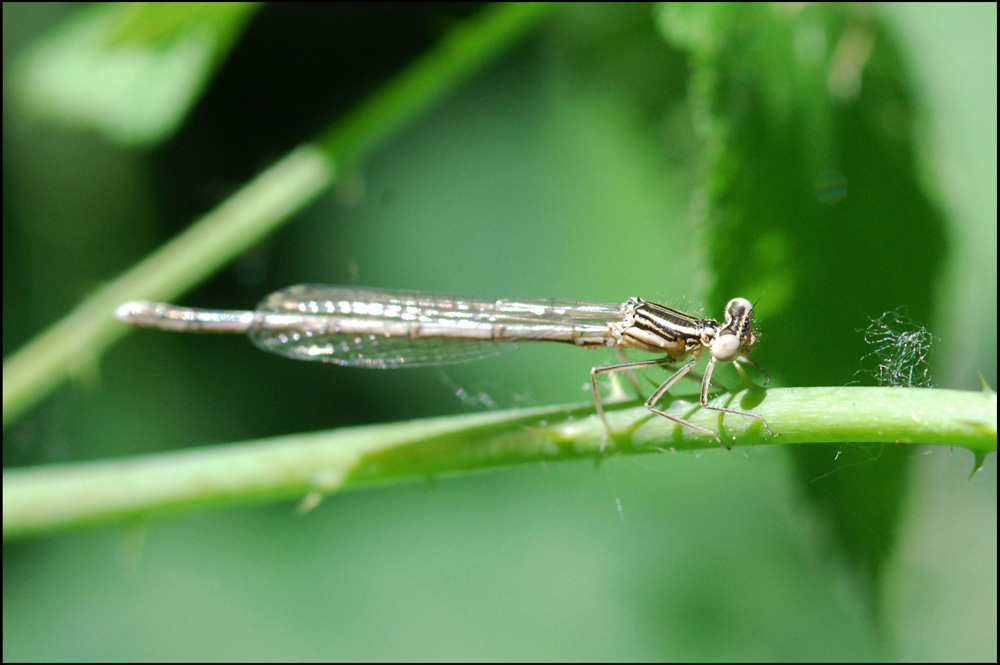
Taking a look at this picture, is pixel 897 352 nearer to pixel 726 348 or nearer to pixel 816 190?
pixel 726 348

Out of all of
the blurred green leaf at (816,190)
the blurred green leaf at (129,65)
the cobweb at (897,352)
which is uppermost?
the blurred green leaf at (129,65)

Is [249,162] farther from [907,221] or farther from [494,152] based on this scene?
[907,221]

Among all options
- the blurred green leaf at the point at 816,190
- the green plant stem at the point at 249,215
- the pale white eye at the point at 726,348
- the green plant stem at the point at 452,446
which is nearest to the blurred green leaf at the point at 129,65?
the green plant stem at the point at 249,215

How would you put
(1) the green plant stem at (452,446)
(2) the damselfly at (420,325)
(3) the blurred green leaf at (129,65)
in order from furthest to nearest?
1. (3) the blurred green leaf at (129,65)
2. (2) the damselfly at (420,325)
3. (1) the green plant stem at (452,446)

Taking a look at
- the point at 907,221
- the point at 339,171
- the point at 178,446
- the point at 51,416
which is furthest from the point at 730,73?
the point at 51,416

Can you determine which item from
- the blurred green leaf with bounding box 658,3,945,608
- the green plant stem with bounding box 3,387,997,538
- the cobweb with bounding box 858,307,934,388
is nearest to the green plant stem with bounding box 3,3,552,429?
the green plant stem with bounding box 3,387,997,538

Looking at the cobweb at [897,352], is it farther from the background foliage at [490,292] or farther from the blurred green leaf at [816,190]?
the background foliage at [490,292]
